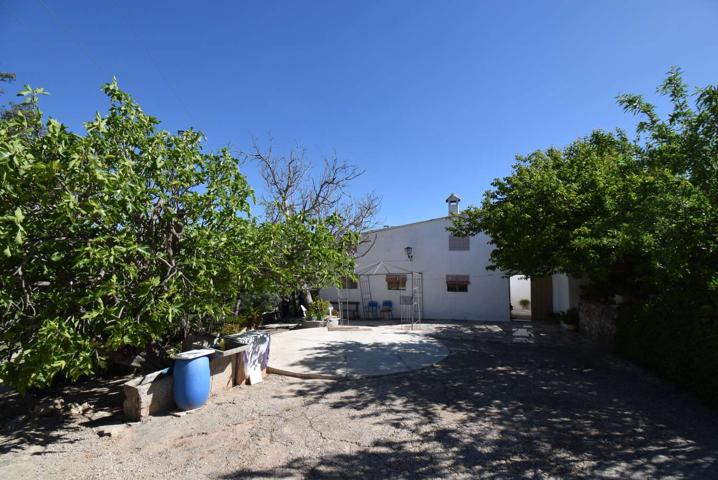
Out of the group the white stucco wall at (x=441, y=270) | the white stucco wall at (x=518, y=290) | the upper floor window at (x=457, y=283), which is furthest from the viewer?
the white stucco wall at (x=518, y=290)

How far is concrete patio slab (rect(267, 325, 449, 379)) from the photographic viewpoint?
742 cm

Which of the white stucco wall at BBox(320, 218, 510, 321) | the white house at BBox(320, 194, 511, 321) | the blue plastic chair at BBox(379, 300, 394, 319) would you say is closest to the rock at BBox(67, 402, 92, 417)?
the white house at BBox(320, 194, 511, 321)

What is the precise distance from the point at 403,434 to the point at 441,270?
13.0 metres

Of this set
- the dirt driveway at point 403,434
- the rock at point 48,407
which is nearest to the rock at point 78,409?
the rock at point 48,407

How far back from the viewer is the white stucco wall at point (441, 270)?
16078mm

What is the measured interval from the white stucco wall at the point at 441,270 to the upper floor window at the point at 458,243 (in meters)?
0.19

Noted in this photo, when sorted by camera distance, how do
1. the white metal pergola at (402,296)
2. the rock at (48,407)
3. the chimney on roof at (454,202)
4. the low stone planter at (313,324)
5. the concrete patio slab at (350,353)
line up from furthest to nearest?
1. the chimney on roof at (454,202)
2. the white metal pergola at (402,296)
3. the low stone planter at (313,324)
4. the concrete patio slab at (350,353)
5. the rock at (48,407)

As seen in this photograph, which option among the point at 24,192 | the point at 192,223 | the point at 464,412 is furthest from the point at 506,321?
the point at 24,192

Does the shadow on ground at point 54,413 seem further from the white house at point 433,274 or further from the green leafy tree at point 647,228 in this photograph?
the white house at point 433,274

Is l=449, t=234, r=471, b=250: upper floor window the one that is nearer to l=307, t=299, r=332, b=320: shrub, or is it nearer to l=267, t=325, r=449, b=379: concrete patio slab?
l=267, t=325, r=449, b=379: concrete patio slab

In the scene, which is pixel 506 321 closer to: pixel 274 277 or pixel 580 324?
pixel 580 324

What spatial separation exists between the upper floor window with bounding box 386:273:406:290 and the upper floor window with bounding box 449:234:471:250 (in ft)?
9.78

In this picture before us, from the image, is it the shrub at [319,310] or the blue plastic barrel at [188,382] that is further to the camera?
the shrub at [319,310]

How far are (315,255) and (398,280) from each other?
1235cm
